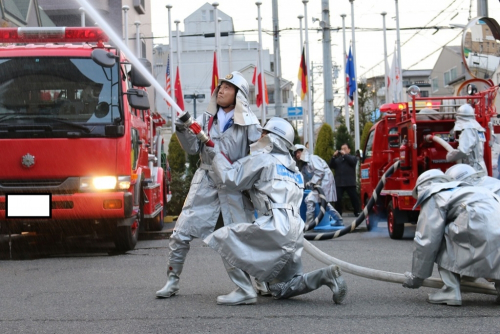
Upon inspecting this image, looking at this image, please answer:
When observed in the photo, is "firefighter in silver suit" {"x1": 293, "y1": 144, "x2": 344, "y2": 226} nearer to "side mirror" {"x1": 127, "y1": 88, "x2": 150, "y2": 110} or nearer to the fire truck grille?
"side mirror" {"x1": 127, "y1": 88, "x2": 150, "y2": 110}

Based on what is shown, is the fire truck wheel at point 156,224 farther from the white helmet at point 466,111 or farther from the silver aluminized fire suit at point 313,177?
the white helmet at point 466,111

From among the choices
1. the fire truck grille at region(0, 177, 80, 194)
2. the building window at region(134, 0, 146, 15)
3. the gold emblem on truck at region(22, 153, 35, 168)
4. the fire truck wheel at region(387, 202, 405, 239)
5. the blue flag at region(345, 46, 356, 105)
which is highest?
the building window at region(134, 0, 146, 15)

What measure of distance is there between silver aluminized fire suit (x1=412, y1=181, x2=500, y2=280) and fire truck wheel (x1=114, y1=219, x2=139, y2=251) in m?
5.50

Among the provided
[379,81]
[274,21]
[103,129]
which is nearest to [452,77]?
[379,81]

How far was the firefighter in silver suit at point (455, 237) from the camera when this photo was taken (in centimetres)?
611

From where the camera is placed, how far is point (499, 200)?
6.52 m

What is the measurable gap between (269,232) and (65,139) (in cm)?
464

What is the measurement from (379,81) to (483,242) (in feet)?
297

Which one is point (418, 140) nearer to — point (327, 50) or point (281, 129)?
point (281, 129)

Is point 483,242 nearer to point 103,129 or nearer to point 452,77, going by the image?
point 103,129

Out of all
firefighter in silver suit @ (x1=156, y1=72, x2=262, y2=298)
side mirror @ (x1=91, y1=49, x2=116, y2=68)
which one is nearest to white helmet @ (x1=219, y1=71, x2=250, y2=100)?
firefighter in silver suit @ (x1=156, y1=72, x2=262, y2=298)

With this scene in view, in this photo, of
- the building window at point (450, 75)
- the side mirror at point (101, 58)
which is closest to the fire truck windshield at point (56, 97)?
the side mirror at point (101, 58)

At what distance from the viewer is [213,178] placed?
6746 mm

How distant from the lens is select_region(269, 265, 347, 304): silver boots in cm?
629
